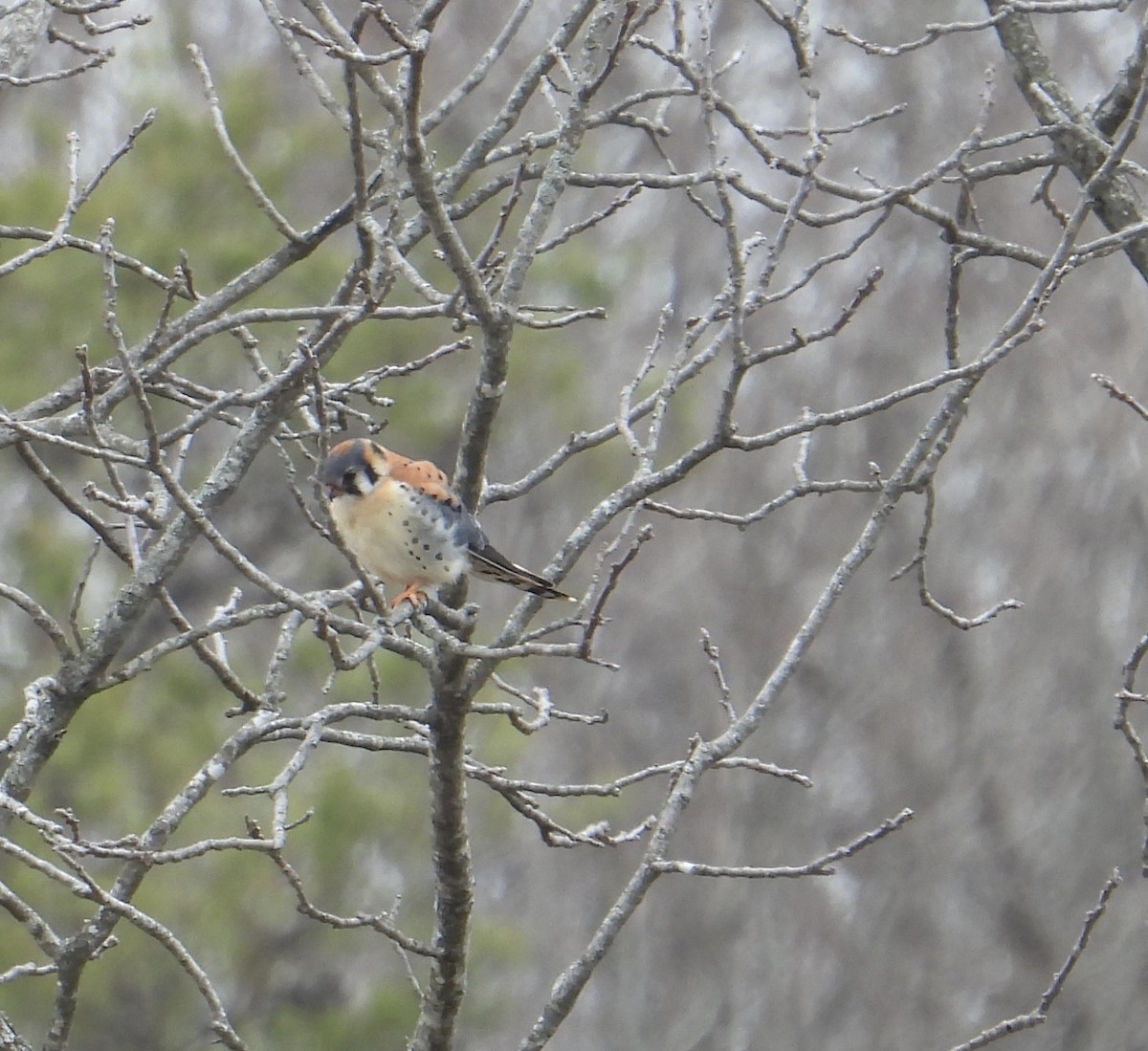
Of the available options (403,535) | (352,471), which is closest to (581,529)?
(403,535)

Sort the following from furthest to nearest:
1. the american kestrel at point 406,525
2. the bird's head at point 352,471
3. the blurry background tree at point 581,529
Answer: the bird's head at point 352,471 < the american kestrel at point 406,525 < the blurry background tree at point 581,529

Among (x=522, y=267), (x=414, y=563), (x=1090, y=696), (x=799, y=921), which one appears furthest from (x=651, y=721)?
(x=522, y=267)

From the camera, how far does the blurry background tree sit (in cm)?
339

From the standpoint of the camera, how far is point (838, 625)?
14.3 metres

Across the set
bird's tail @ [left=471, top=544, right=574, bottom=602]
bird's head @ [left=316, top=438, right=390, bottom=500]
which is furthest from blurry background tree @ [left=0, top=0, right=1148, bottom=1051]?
bird's tail @ [left=471, top=544, right=574, bottom=602]

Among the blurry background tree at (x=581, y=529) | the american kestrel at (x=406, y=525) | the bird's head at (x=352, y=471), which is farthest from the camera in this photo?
the bird's head at (x=352, y=471)

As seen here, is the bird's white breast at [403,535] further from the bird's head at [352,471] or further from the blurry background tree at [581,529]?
the blurry background tree at [581,529]

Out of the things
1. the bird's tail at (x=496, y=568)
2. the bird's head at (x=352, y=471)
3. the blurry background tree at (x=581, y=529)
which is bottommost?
the bird's tail at (x=496, y=568)

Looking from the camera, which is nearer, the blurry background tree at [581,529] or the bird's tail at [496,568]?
the blurry background tree at [581,529]

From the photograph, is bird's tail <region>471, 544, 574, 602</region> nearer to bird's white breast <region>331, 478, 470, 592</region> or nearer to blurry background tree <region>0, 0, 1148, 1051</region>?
bird's white breast <region>331, 478, 470, 592</region>

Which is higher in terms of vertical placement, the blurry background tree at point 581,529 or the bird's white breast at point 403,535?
the blurry background tree at point 581,529

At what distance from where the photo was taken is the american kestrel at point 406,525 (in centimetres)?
396

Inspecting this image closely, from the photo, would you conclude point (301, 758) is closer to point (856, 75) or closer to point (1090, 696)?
point (1090, 696)

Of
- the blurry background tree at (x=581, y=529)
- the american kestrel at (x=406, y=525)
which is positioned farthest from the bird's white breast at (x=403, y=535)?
the blurry background tree at (x=581, y=529)
